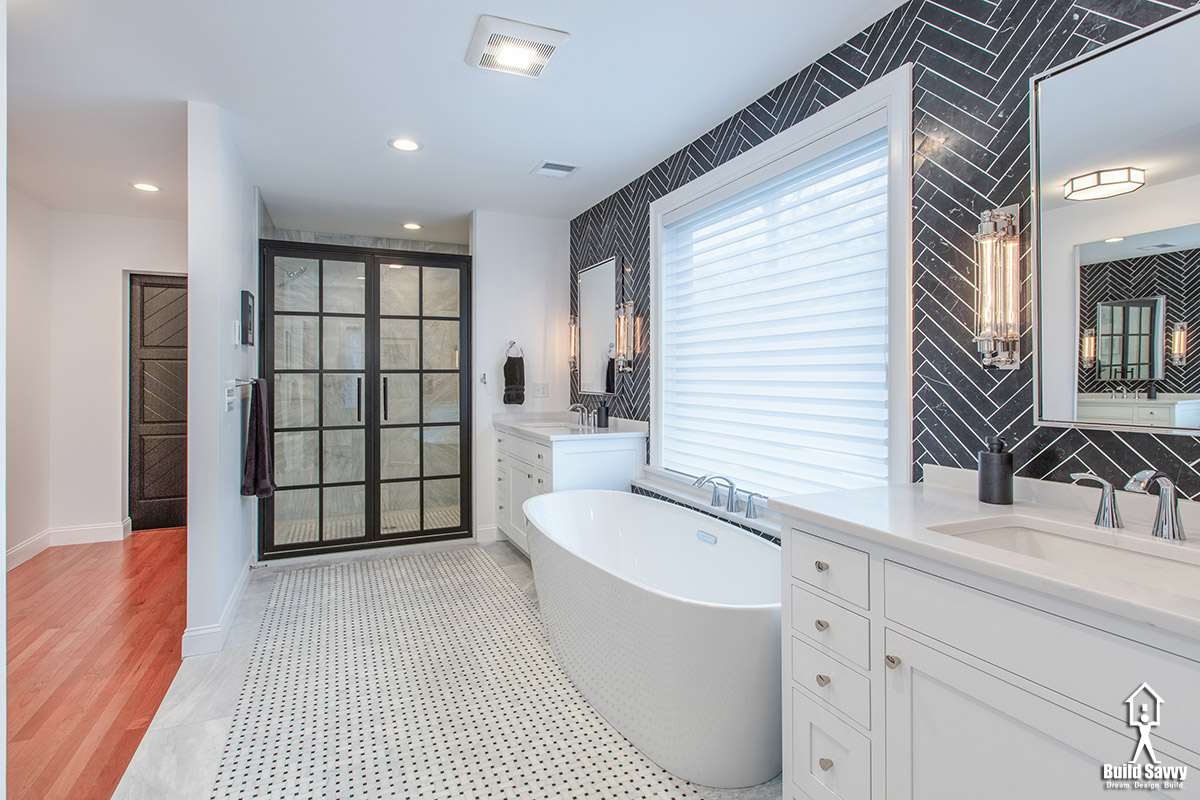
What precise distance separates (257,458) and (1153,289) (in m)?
3.72

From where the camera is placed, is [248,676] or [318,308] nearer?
[248,676]

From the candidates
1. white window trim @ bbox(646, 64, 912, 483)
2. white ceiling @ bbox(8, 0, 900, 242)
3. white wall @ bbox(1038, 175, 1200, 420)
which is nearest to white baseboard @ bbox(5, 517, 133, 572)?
white ceiling @ bbox(8, 0, 900, 242)

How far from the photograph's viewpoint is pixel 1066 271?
1544 millimetres

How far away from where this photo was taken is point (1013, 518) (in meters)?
Answer: 1.48

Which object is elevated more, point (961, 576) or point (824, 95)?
point (824, 95)

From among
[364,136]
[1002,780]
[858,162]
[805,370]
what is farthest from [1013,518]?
[364,136]

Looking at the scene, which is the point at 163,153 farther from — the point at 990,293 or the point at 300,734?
the point at 990,293

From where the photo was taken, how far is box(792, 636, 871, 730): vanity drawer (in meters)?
→ 1.36

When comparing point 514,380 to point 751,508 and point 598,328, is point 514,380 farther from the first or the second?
point 751,508

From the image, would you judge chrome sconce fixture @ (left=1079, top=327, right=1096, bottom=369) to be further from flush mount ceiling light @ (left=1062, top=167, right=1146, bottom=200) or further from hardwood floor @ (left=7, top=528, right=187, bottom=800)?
hardwood floor @ (left=7, top=528, right=187, bottom=800)

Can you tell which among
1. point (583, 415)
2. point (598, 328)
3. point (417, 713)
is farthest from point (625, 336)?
point (417, 713)

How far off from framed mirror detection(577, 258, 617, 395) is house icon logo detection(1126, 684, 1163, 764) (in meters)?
3.11

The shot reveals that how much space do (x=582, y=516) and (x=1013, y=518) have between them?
2099mm

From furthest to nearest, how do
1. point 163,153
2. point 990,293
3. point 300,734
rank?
point 163,153
point 300,734
point 990,293
